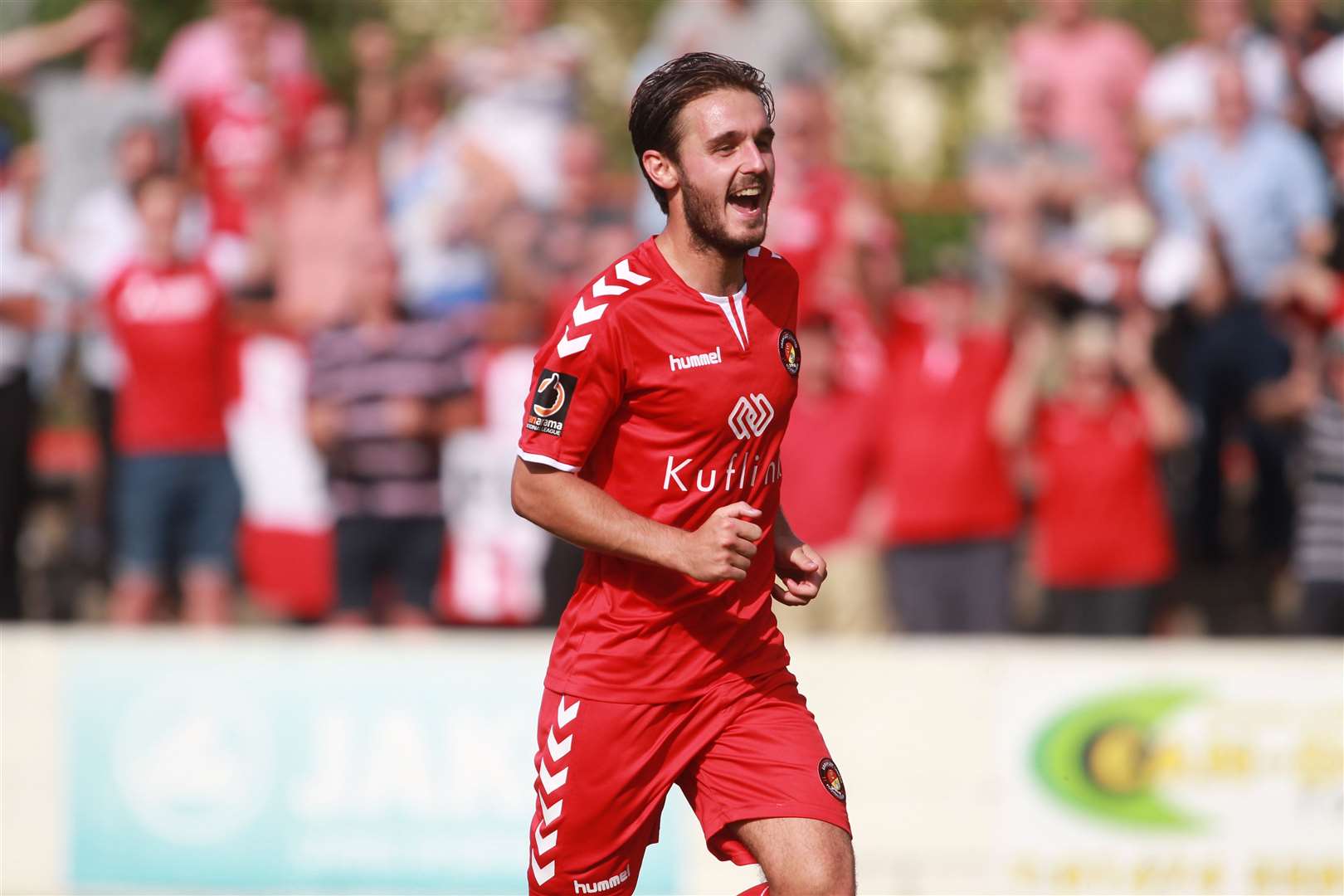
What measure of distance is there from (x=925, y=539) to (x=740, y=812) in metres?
5.04

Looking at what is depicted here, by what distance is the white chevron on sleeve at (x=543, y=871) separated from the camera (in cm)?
506

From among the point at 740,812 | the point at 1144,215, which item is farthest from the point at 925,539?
the point at 740,812

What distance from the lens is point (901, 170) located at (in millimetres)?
22594

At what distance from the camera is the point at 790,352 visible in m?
5.05

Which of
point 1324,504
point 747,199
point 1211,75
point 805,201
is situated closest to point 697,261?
point 747,199

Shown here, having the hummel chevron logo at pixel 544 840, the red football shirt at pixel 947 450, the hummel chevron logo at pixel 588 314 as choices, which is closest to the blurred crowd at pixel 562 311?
the red football shirt at pixel 947 450

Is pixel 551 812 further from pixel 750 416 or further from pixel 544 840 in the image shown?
pixel 750 416

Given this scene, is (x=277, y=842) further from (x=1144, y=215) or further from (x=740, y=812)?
(x=1144, y=215)

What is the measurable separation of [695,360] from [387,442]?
17.8 feet

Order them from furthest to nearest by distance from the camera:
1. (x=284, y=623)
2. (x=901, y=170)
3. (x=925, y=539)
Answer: (x=901, y=170) → (x=284, y=623) → (x=925, y=539)

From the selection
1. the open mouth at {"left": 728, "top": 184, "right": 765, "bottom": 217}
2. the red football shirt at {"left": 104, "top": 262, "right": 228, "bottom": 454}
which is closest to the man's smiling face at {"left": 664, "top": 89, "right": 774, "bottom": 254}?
the open mouth at {"left": 728, "top": 184, "right": 765, "bottom": 217}

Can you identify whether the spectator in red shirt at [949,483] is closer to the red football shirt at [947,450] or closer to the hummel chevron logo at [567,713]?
the red football shirt at [947,450]

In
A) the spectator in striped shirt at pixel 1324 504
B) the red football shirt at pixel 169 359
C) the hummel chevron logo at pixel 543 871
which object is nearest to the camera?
the hummel chevron logo at pixel 543 871

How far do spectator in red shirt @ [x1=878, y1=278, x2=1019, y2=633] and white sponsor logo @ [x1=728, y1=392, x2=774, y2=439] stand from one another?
4.93 metres
